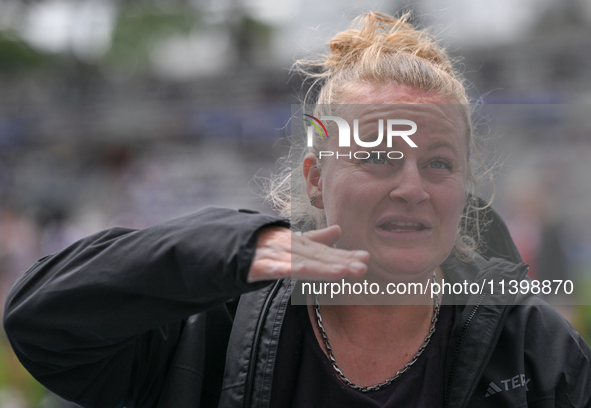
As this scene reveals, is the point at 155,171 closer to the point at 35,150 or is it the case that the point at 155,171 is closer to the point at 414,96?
the point at 35,150

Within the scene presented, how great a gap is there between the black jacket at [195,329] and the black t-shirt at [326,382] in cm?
5

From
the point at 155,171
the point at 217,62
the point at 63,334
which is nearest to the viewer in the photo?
the point at 63,334

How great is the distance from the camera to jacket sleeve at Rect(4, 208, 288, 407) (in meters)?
0.97

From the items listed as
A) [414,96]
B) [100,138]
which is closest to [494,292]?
[414,96]

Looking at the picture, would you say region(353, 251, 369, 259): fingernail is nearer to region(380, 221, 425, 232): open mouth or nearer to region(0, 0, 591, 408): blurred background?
region(380, 221, 425, 232): open mouth

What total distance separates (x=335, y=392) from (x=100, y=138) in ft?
44.7

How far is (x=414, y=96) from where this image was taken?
1337mm

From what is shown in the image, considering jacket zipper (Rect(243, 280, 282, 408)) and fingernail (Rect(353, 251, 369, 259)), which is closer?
fingernail (Rect(353, 251, 369, 259))

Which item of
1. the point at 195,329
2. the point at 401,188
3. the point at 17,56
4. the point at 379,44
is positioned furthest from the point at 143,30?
the point at 401,188

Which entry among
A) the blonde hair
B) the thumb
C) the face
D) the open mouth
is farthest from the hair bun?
the thumb

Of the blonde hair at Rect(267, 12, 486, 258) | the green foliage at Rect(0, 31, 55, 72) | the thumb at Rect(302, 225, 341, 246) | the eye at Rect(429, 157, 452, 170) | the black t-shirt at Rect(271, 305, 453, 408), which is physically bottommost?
the black t-shirt at Rect(271, 305, 453, 408)

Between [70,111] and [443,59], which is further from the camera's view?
[70,111]

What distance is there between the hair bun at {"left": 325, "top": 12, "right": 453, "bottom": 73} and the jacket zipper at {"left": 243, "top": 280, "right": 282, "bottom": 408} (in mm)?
692

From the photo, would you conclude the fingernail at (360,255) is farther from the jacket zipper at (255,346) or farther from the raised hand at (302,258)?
the jacket zipper at (255,346)
